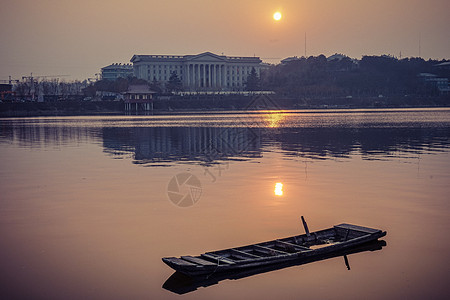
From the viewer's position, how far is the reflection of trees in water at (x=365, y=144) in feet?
123

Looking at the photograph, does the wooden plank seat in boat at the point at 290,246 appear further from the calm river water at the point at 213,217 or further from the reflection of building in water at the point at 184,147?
the reflection of building in water at the point at 184,147

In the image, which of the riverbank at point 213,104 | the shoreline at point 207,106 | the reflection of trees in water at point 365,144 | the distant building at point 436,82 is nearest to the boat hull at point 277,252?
the reflection of trees in water at point 365,144

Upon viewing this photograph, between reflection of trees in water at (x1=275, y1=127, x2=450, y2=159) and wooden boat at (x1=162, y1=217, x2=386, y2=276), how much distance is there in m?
19.7

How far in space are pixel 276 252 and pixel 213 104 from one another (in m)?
137

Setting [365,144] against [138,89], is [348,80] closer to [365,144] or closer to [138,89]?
[138,89]

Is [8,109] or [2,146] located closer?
[2,146]

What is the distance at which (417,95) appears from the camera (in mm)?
177250

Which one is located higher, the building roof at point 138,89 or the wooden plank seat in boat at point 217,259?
the building roof at point 138,89

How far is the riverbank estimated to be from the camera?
128 meters

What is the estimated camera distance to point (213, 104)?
150125 mm

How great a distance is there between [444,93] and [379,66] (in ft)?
73.2

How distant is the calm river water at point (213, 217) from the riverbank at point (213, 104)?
3723 inches

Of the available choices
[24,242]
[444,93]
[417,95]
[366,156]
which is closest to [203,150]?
[366,156]

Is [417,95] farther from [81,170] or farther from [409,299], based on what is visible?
[409,299]
